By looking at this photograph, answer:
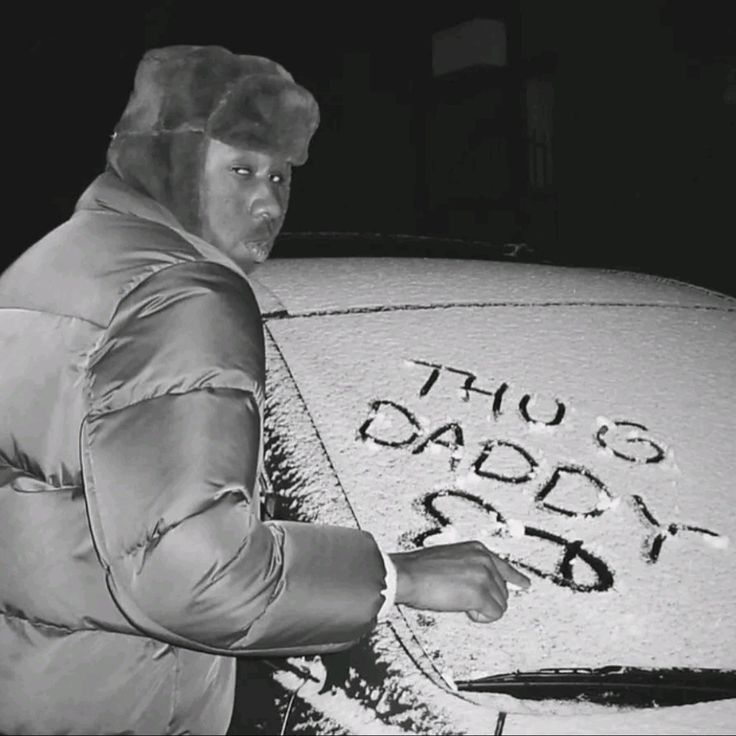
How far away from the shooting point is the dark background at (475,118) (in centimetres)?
738

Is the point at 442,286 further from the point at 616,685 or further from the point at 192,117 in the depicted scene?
the point at 616,685

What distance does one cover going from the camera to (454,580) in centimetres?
138

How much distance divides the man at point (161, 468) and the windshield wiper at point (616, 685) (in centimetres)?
9

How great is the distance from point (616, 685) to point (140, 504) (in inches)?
25.2

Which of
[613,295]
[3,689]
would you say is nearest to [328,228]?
[613,295]

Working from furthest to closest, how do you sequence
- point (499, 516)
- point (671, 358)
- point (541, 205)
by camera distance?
point (541, 205), point (671, 358), point (499, 516)

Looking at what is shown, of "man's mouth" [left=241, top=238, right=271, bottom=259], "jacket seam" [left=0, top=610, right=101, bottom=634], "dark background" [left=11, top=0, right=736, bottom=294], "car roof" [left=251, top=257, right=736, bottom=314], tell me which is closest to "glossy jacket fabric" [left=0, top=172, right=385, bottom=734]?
"jacket seam" [left=0, top=610, right=101, bottom=634]

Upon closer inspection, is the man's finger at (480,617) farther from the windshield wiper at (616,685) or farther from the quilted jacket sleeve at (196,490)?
the quilted jacket sleeve at (196,490)

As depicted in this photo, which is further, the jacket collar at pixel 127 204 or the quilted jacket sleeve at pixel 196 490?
the jacket collar at pixel 127 204

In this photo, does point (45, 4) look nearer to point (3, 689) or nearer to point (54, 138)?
point (54, 138)

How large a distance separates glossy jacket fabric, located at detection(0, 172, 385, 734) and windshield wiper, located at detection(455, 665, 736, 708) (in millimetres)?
202

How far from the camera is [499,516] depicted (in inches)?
61.2

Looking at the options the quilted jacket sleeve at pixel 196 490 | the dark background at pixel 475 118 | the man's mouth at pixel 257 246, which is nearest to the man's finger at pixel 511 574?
the quilted jacket sleeve at pixel 196 490

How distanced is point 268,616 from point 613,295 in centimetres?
114
